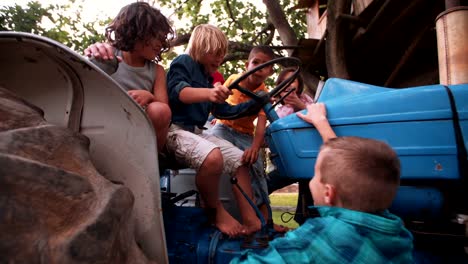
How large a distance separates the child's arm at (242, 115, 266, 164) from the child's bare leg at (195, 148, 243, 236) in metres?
0.23

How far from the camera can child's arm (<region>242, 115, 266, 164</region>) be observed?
1871 millimetres

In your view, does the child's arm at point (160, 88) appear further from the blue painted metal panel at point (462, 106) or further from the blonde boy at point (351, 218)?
the blue painted metal panel at point (462, 106)

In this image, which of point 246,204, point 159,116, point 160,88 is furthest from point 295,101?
point 159,116

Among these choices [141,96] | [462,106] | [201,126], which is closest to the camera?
[462,106]

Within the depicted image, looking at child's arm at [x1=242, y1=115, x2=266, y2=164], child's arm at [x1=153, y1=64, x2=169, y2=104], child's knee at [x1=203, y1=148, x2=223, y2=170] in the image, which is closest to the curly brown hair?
child's arm at [x1=153, y1=64, x2=169, y2=104]

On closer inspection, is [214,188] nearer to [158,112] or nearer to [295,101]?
[158,112]

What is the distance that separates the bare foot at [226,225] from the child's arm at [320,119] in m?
0.57

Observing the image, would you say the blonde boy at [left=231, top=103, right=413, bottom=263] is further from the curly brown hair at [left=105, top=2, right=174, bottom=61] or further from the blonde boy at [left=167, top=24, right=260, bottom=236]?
the curly brown hair at [left=105, top=2, right=174, bottom=61]

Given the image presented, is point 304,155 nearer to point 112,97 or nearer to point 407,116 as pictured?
point 407,116

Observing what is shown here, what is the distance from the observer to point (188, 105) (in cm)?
184

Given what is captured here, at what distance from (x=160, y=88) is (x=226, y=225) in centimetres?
71

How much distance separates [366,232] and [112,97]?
847mm

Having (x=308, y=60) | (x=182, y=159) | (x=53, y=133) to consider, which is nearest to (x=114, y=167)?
(x=53, y=133)

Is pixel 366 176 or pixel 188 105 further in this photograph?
pixel 188 105
